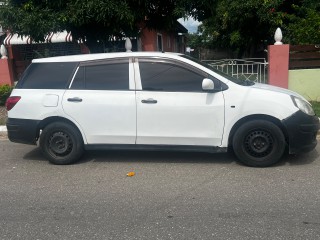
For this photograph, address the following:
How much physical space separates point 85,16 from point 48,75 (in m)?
3.09

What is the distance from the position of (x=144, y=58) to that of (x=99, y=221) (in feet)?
8.91

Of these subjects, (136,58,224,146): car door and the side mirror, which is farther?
(136,58,224,146): car door

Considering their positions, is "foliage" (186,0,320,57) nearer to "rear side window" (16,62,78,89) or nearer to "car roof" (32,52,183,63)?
"car roof" (32,52,183,63)

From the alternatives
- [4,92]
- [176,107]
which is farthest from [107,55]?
[4,92]

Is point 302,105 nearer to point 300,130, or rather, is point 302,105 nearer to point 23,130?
point 300,130

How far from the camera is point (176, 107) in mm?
5504

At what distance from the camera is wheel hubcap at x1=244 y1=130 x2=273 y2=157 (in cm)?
542

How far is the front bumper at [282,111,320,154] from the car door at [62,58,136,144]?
226cm

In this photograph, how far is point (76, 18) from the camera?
339 inches

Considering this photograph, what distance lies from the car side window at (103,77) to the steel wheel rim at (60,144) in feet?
Answer: 2.58

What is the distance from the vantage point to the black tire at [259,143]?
17.6ft

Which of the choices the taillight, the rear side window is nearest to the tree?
the rear side window

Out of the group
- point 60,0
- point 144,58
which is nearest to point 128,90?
point 144,58

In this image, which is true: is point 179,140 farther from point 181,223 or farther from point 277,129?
point 181,223
